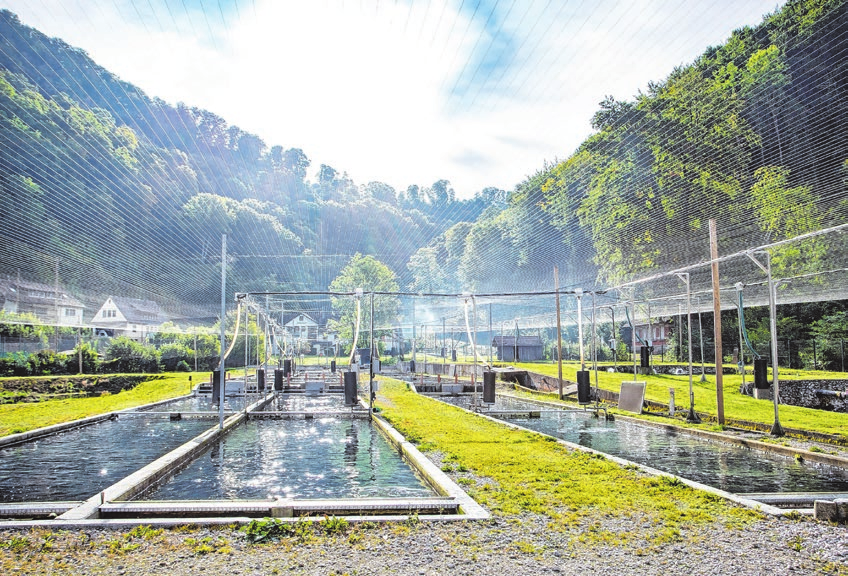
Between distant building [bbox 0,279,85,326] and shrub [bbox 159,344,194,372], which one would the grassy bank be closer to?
distant building [bbox 0,279,85,326]

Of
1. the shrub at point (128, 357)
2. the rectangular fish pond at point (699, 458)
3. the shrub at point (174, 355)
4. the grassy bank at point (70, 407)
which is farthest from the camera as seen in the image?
the shrub at point (174, 355)

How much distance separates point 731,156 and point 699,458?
722 cm

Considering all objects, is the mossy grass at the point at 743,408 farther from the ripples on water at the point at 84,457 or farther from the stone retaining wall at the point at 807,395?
the ripples on water at the point at 84,457

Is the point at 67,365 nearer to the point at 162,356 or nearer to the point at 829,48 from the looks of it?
the point at 162,356

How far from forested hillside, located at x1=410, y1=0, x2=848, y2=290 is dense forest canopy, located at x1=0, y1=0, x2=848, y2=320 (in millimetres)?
36

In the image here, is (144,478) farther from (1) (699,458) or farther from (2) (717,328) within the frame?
(2) (717,328)

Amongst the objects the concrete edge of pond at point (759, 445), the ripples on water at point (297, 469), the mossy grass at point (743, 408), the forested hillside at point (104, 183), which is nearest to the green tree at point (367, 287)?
the forested hillside at point (104, 183)

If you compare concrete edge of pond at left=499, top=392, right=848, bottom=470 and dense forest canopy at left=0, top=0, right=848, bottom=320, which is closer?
concrete edge of pond at left=499, top=392, right=848, bottom=470

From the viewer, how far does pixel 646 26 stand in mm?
8898

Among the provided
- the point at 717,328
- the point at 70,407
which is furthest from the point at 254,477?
the point at 70,407

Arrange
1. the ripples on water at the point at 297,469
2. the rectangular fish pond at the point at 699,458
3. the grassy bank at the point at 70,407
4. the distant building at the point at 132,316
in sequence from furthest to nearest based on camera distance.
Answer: the distant building at the point at 132,316, the grassy bank at the point at 70,407, the rectangular fish pond at the point at 699,458, the ripples on water at the point at 297,469

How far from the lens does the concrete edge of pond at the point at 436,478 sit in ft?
14.1

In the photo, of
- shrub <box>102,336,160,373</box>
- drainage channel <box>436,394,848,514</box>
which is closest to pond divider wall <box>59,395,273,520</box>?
drainage channel <box>436,394,848,514</box>

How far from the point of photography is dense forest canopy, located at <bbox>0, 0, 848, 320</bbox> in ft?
31.2
